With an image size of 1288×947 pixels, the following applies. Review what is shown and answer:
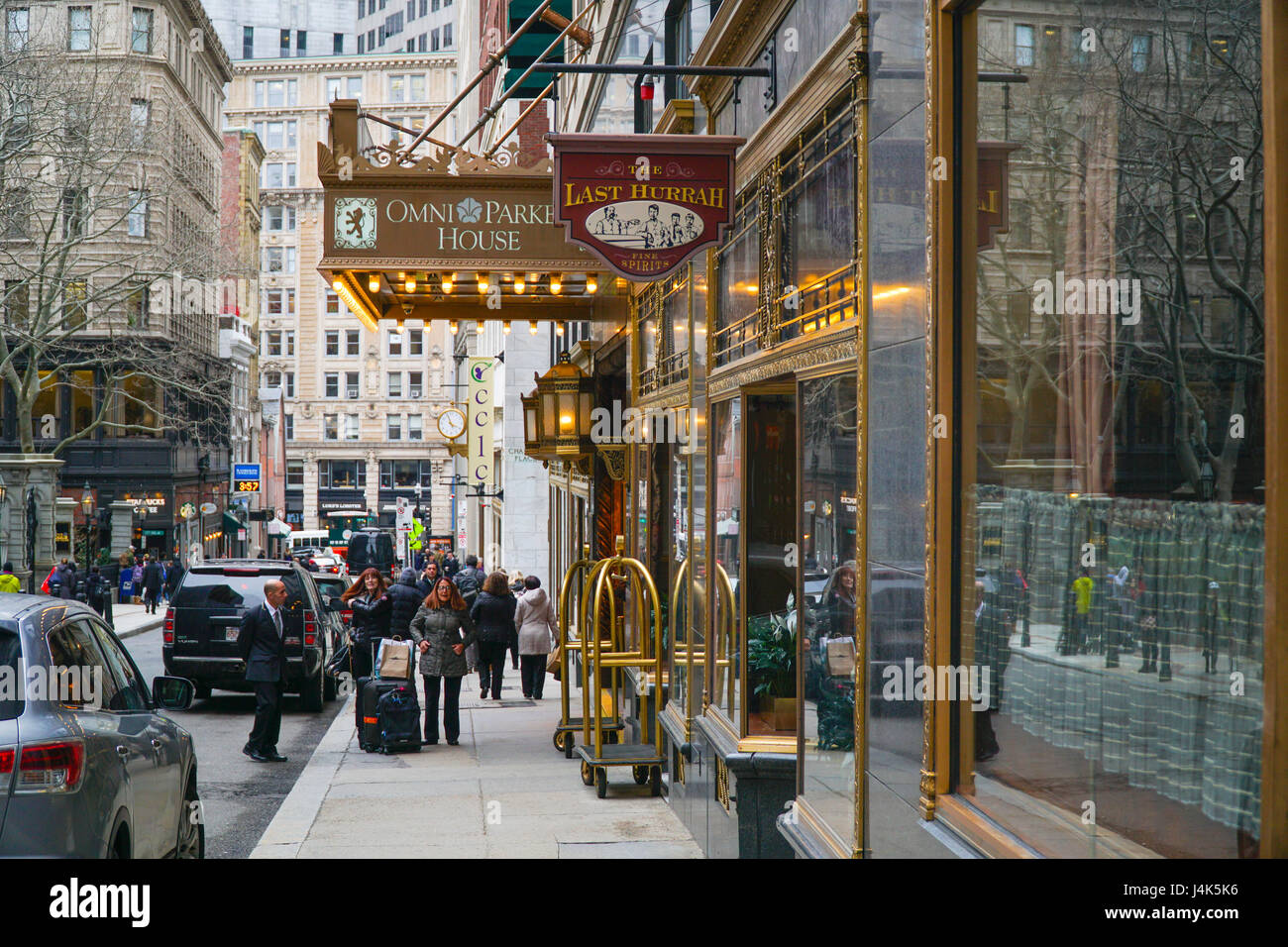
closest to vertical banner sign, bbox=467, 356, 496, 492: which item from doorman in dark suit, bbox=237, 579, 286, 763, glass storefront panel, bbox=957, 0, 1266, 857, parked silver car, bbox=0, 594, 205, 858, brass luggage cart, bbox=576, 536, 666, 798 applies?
doorman in dark suit, bbox=237, 579, 286, 763

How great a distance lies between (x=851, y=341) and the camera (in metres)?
5.96

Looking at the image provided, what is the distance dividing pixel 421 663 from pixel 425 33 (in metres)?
107

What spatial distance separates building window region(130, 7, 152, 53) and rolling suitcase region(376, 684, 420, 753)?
43.6 m

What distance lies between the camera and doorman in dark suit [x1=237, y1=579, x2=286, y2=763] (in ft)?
43.4

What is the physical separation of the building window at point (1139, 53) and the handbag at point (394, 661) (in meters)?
11.1

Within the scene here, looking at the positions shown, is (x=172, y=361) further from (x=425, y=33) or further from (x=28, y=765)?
(x=425, y=33)

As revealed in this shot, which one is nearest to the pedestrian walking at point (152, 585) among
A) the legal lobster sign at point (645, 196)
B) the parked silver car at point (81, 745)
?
the parked silver car at point (81, 745)

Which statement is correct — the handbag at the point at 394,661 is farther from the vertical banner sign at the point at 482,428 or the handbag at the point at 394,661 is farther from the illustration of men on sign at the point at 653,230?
the vertical banner sign at the point at 482,428

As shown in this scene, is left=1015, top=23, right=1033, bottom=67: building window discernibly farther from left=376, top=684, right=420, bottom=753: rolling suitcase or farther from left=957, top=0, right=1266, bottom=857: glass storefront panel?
left=376, top=684, right=420, bottom=753: rolling suitcase

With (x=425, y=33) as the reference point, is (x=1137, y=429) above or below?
below

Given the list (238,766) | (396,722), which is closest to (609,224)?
(396,722)

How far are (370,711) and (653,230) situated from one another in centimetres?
720

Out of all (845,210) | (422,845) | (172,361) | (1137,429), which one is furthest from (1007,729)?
(172,361)

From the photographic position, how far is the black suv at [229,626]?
54.9ft
